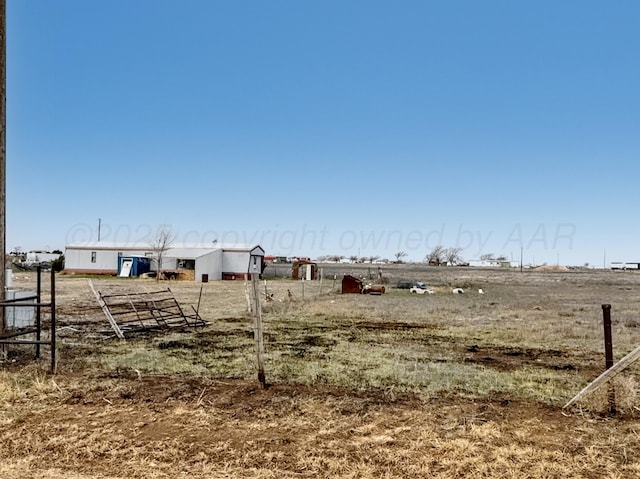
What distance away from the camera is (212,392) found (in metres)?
6.16

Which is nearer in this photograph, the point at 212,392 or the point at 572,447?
the point at 572,447

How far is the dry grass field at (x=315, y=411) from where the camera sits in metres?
4.08

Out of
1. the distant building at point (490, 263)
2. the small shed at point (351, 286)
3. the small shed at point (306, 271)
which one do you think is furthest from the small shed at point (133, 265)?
the distant building at point (490, 263)

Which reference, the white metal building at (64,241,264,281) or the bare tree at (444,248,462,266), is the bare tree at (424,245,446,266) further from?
the white metal building at (64,241,264,281)

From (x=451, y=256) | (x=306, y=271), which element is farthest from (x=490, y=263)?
(x=306, y=271)

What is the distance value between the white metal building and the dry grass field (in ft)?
104

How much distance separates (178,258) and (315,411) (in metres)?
38.8

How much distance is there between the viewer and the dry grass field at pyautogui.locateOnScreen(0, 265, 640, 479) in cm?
408

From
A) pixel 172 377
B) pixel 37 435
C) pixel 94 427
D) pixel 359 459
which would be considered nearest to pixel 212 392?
pixel 172 377

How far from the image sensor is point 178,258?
139 ft

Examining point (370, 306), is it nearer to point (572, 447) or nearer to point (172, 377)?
point (172, 377)

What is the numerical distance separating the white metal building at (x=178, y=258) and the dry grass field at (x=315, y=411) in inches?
1245

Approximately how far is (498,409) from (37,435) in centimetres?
458

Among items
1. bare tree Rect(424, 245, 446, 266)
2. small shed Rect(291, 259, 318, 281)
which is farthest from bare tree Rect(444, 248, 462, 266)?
small shed Rect(291, 259, 318, 281)
